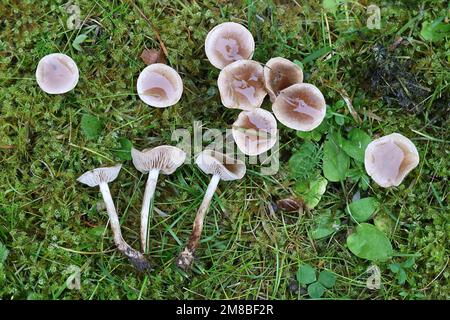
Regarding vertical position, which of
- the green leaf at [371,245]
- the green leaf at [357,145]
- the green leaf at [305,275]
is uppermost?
the green leaf at [357,145]

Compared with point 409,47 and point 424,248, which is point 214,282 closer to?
point 424,248

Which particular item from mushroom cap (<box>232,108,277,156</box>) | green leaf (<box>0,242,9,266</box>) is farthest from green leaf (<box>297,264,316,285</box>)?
green leaf (<box>0,242,9,266</box>)

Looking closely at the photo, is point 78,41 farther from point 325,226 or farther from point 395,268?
point 395,268

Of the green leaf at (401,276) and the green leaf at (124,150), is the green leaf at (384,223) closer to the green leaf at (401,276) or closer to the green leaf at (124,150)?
the green leaf at (401,276)

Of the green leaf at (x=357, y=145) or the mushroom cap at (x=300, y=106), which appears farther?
the green leaf at (x=357, y=145)

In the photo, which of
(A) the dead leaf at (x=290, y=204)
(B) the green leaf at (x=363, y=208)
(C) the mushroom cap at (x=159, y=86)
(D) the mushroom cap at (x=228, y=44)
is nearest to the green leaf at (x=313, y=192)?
(A) the dead leaf at (x=290, y=204)

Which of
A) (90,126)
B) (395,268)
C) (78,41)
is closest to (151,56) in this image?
(78,41)
